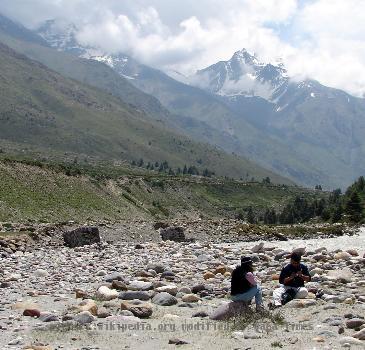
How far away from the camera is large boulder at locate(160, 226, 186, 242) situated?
156ft

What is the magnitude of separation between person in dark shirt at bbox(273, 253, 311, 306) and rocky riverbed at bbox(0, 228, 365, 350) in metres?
0.44

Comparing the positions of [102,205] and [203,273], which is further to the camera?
[102,205]

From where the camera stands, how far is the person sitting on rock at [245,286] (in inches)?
694

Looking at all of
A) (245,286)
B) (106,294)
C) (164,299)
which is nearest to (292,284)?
(245,286)

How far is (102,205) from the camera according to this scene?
104 m

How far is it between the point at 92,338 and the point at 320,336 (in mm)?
5914

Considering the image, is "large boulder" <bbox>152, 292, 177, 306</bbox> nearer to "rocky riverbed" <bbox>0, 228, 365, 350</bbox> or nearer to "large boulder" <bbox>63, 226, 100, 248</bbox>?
"rocky riverbed" <bbox>0, 228, 365, 350</bbox>

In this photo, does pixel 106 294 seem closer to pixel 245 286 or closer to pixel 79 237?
pixel 245 286

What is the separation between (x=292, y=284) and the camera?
19.7m

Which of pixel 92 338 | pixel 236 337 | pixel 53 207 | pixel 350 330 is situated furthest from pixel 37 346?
pixel 53 207

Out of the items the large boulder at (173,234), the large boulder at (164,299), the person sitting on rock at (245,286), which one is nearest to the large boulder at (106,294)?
the large boulder at (164,299)

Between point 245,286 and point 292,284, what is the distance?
8.77 ft

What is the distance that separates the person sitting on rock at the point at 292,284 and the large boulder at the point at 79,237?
75.4 ft

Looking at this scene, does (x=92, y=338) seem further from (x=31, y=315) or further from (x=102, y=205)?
(x=102, y=205)
